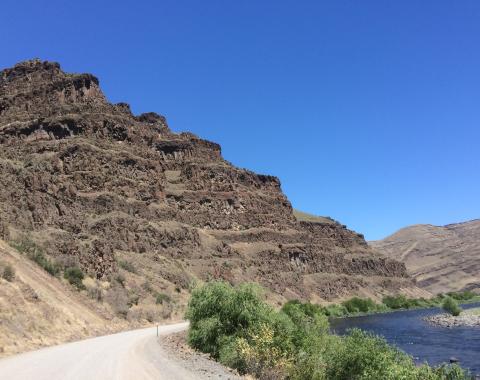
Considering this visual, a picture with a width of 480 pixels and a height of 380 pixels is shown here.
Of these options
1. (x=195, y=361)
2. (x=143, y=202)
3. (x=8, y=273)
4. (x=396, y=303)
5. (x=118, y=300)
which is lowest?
(x=195, y=361)

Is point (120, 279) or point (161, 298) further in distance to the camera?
point (161, 298)

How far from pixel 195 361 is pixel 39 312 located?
39.0 ft

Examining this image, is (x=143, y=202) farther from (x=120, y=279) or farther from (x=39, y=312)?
(x=39, y=312)

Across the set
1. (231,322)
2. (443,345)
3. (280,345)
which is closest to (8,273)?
(231,322)

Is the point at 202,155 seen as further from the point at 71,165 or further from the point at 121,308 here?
the point at 121,308

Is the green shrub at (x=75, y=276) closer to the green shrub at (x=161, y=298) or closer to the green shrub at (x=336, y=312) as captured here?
the green shrub at (x=161, y=298)

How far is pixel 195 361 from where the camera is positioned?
22.9 metres

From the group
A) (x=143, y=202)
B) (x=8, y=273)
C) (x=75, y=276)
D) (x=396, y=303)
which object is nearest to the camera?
(x=8, y=273)

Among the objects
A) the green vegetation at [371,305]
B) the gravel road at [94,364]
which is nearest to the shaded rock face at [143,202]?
the green vegetation at [371,305]

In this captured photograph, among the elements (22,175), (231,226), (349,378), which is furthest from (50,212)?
(231,226)

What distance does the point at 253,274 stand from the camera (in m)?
116

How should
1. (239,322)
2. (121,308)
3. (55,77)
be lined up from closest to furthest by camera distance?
1. (239,322)
2. (121,308)
3. (55,77)

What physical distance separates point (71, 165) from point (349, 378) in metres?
89.6

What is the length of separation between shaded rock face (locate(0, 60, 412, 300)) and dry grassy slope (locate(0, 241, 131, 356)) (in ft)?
31.2
